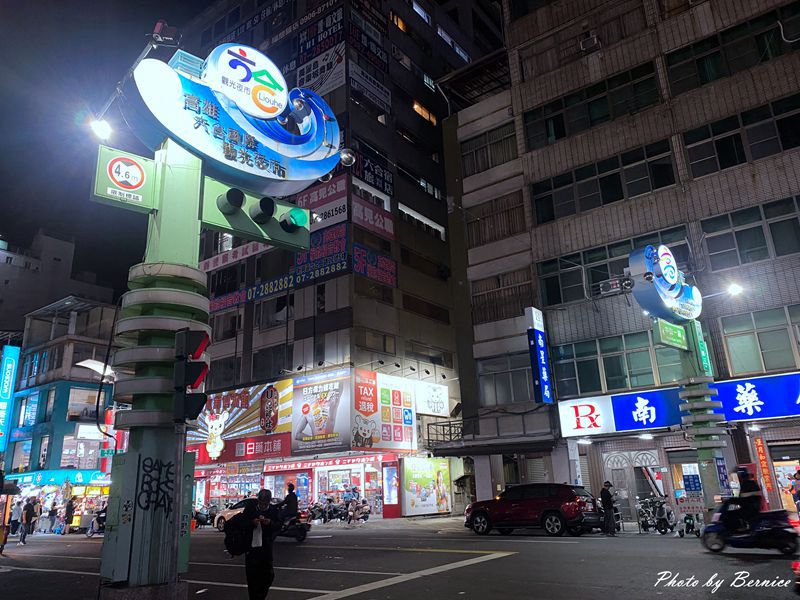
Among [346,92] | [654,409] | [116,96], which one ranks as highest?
[346,92]

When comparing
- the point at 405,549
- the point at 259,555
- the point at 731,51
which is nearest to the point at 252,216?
the point at 259,555

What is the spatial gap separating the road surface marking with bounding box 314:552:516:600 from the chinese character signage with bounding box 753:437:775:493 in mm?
12543

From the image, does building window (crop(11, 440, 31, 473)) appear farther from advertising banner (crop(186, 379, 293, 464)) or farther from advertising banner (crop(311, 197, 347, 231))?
advertising banner (crop(311, 197, 347, 231))

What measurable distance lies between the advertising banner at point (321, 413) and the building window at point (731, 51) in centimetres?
2165

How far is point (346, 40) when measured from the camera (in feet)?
121

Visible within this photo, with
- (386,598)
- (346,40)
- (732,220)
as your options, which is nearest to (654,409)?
(732,220)

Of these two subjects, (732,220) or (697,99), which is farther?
(697,99)

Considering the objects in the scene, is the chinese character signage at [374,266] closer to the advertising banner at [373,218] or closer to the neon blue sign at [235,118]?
the advertising banner at [373,218]

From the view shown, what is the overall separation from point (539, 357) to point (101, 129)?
18549 mm

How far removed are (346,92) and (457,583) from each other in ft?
107

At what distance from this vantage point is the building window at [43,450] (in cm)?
4531

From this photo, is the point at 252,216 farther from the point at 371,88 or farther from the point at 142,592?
the point at 371,88

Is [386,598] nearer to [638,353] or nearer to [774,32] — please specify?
[638,353]

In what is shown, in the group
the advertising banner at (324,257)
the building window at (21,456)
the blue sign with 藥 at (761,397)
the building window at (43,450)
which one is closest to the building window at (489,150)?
the advertising banner at (324,257)
